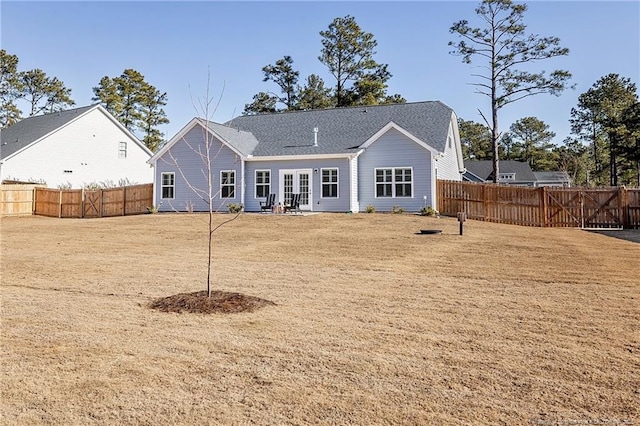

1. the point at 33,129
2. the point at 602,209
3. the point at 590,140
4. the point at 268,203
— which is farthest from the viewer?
the point at 590,140

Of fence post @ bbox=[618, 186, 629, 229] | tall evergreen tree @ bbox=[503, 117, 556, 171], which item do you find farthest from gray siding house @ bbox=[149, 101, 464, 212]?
tall evergreen tree @ bbox=[503, 117, 556, 171]

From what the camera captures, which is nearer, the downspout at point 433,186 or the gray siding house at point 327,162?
the downspout at point 433,186

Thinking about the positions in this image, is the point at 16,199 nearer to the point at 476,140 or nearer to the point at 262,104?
the point at 262,104

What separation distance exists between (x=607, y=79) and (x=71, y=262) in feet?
178

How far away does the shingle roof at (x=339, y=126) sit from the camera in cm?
2353

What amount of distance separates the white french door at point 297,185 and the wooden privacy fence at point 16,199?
16.6 metres

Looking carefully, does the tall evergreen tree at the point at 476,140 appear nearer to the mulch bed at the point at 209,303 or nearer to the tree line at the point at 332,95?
the tree line at the point at 332,95

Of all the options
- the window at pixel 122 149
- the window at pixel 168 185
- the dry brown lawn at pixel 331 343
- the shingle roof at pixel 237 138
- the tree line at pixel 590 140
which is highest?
the tree line at pixel 590 140

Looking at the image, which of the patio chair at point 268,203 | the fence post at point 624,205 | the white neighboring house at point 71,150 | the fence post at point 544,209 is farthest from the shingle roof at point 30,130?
the fence post at point 624,205

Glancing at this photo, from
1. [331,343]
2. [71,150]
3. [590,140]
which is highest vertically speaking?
[590,140]

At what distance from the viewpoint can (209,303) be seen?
20.6 ft

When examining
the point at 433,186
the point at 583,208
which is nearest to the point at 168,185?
the point at 433,186

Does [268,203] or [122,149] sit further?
[122,149]

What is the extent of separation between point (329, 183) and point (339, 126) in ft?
16.8
